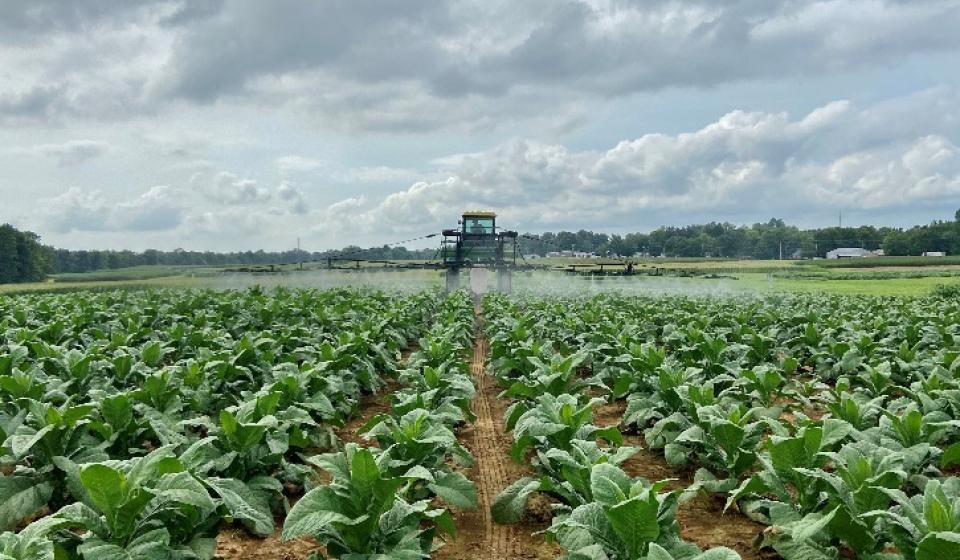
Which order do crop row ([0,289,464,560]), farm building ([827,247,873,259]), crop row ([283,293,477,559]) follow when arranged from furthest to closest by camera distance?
farm building ([827,247,873,259])
crop row ([283,293,477,559])
crop row ([0,289,464,560])

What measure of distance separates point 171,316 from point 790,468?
44.0 ft

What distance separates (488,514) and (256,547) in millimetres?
1834

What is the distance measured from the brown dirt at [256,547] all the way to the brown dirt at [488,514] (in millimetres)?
982

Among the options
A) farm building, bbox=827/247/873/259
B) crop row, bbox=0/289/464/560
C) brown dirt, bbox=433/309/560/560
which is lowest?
brown dirt, bbox=433/309/560/560

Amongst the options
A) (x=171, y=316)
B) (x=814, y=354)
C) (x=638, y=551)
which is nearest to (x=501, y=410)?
(x=814, y=354)

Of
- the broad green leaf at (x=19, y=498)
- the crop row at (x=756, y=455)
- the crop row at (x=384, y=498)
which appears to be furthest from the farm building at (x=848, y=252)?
the broad green leaf at (x=19, y=498)

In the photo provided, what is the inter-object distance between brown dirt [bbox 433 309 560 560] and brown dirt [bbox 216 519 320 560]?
0.98 meters

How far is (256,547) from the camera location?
4793 millimetres

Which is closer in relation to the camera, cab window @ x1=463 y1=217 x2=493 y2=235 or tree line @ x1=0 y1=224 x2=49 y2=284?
cab window @ x1=463 y1=217 x2=493 y2=235

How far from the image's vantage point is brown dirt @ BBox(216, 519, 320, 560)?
4648mm

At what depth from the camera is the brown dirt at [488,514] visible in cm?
479

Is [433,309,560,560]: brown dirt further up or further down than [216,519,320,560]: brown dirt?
further down

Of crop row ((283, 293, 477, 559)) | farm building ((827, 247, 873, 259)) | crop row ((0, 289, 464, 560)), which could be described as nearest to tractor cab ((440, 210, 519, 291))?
crop row ((0, 289, 464, 560))

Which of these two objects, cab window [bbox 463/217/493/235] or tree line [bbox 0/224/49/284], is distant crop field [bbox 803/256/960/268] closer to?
cab window [bbox 463/217/493/235]
